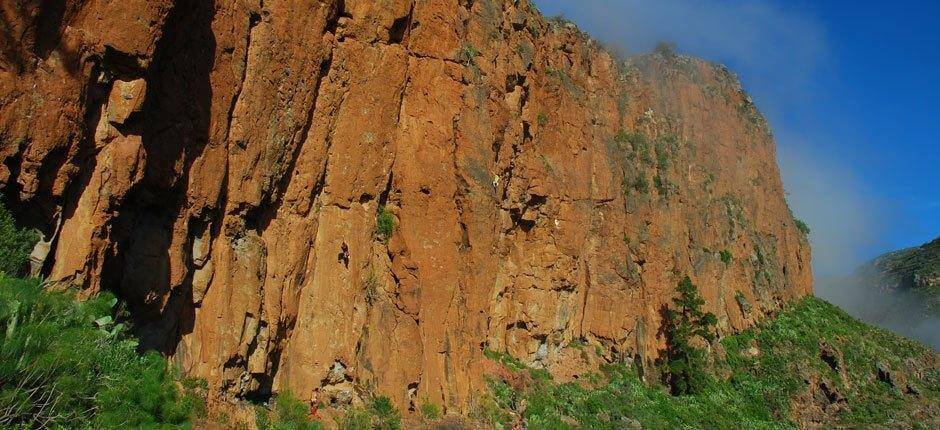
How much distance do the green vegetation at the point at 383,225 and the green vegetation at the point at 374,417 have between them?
485 centimetres

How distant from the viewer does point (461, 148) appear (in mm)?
22266

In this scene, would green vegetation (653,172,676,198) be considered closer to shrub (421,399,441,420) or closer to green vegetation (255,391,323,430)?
shrub (421,399,441,420)

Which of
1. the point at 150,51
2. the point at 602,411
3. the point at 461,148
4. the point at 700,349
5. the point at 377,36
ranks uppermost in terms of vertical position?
the point at 377,36

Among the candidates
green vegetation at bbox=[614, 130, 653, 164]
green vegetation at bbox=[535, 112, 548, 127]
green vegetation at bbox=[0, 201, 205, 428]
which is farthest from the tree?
green vegetation at bbox=[0, 201, 205, 428]

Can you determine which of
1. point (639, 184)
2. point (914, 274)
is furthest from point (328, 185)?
point (914, 274)

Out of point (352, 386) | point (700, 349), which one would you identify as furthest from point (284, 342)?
point (700, 349)

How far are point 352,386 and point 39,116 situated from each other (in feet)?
32.9

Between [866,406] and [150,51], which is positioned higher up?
[150,51]

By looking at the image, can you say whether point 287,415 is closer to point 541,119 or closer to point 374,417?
point 374,417

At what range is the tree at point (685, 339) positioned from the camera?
3353 cm

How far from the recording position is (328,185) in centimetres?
1755

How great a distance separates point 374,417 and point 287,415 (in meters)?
2.62

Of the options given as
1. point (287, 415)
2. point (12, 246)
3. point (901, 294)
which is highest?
point (901, 294)

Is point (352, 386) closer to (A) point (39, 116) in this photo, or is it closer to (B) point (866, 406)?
(A) point (39, 116)
